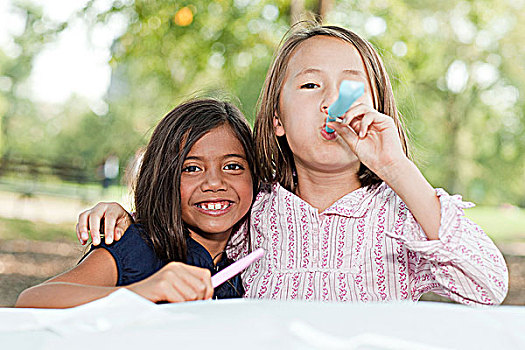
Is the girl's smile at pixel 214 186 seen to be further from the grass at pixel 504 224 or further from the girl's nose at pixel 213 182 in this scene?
the grass at pixel 504 224

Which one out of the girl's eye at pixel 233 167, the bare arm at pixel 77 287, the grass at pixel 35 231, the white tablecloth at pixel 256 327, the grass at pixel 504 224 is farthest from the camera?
the grass at pixel 504 224

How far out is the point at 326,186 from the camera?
1537 millimetres

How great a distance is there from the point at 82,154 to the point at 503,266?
20.6m

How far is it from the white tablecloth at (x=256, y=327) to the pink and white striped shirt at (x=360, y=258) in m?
0.48

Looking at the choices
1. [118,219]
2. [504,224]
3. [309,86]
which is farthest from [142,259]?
[504,224]

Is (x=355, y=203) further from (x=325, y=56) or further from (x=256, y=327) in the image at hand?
(x=256, y=327)

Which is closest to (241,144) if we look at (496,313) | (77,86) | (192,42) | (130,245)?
(130,245)

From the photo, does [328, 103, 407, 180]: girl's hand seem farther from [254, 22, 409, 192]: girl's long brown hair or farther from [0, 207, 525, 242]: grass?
[0, 207, 525, 242]: grass

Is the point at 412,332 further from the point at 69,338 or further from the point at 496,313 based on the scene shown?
the point at 69,338

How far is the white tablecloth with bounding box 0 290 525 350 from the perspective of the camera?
2.24 ft

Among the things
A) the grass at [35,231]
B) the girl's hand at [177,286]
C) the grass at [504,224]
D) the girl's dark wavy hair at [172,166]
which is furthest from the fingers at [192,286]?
the grass at [504,224]

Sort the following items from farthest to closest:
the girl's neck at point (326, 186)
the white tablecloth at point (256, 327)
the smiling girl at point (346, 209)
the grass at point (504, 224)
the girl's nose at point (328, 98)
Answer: the grass at point (504, 224) → the girl's neck at point (326, 186) → the girl's nose at point (328, 98) → the smiling girl at point (346, 209) → the white tablecloth at point (256, 327)

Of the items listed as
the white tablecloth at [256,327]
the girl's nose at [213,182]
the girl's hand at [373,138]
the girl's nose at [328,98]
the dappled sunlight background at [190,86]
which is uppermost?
the dappled sunlight background at [190,86]

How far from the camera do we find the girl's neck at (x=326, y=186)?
1527 mm
